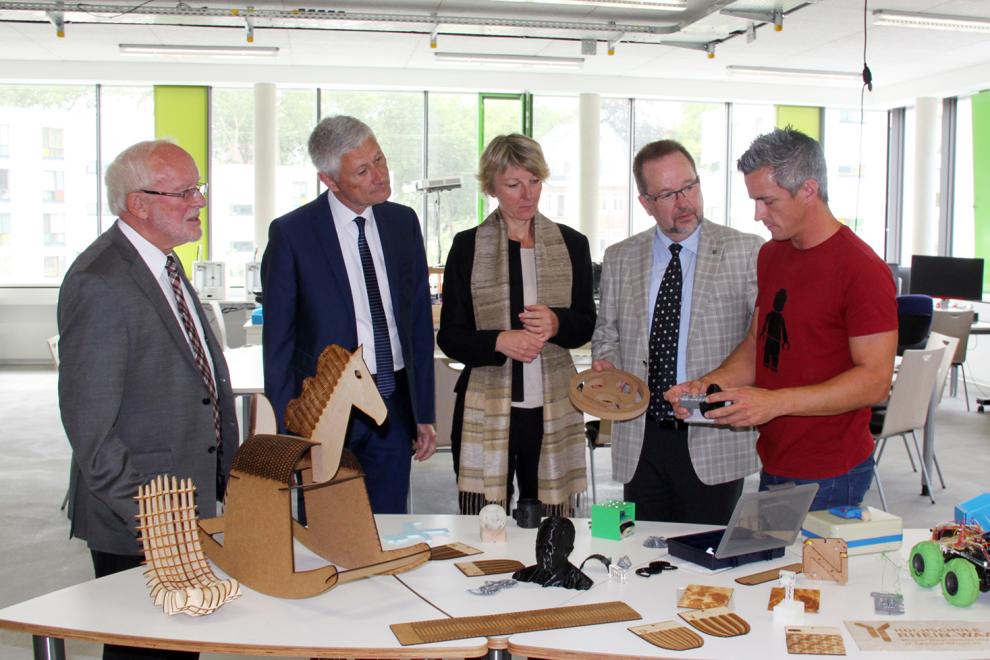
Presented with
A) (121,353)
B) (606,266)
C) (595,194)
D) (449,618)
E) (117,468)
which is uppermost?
(595,194)

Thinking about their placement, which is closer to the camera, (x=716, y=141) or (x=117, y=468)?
(x=117, y=468)

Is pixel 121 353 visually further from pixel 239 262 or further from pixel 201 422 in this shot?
pixel 239 262

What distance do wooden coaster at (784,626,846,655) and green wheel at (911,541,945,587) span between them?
0.34m

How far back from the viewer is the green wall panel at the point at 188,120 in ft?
38.7

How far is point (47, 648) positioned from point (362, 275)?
1.40m

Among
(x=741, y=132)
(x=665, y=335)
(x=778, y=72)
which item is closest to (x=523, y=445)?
(x=665, y=335)

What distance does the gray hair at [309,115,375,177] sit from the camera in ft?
9.27

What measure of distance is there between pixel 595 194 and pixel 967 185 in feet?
15.3

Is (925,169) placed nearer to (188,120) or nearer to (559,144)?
(559,144)

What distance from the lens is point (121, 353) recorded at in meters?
2.18

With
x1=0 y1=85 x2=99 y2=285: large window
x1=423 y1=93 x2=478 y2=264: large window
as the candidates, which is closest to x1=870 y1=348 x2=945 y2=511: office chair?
x1=423 y1=93 x2=478 y2=264: large window

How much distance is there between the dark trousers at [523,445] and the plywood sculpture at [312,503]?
91 cm

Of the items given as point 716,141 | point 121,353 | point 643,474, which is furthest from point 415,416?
point 716,141

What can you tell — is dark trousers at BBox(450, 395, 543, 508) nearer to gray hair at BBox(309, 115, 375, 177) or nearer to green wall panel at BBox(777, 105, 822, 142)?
gray hair at BBox(309, 115, 375, 177)
